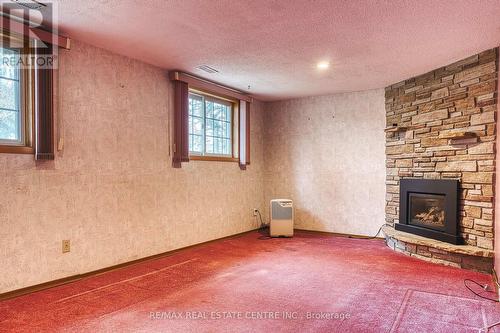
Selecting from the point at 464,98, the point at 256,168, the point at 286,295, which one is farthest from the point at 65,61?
the point at 464,98

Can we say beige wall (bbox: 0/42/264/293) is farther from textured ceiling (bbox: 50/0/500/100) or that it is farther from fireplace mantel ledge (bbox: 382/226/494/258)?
fireplace mantel ledge (bbox: 382/226/494/258)

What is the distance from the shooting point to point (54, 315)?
2387 millimetres

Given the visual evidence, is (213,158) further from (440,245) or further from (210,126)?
(440,245)

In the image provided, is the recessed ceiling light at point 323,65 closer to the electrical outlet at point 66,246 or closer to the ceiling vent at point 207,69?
the ceiling vent at point 207,69

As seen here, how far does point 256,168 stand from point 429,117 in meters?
2.85

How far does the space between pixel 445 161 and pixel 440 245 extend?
3.28 ft

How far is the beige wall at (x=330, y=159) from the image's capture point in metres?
5.18

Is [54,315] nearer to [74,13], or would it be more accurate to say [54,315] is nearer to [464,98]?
[74,13]

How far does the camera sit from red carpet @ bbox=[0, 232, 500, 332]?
225 centimetres

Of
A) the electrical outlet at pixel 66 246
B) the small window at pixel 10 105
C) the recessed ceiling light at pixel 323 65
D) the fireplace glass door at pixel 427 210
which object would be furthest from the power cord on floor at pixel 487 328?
the small window at pixel 10 105

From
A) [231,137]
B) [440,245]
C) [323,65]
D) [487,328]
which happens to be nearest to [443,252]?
[440,245]

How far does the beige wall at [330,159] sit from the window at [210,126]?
1.04 m

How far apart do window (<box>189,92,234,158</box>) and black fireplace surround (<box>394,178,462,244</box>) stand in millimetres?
2652

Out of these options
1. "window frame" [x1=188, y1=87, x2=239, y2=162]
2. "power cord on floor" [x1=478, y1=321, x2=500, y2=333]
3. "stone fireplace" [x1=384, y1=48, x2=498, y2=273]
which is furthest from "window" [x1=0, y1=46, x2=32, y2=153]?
"stone fireplace" [x1=384, y1=48, x2=498, y2=273]
